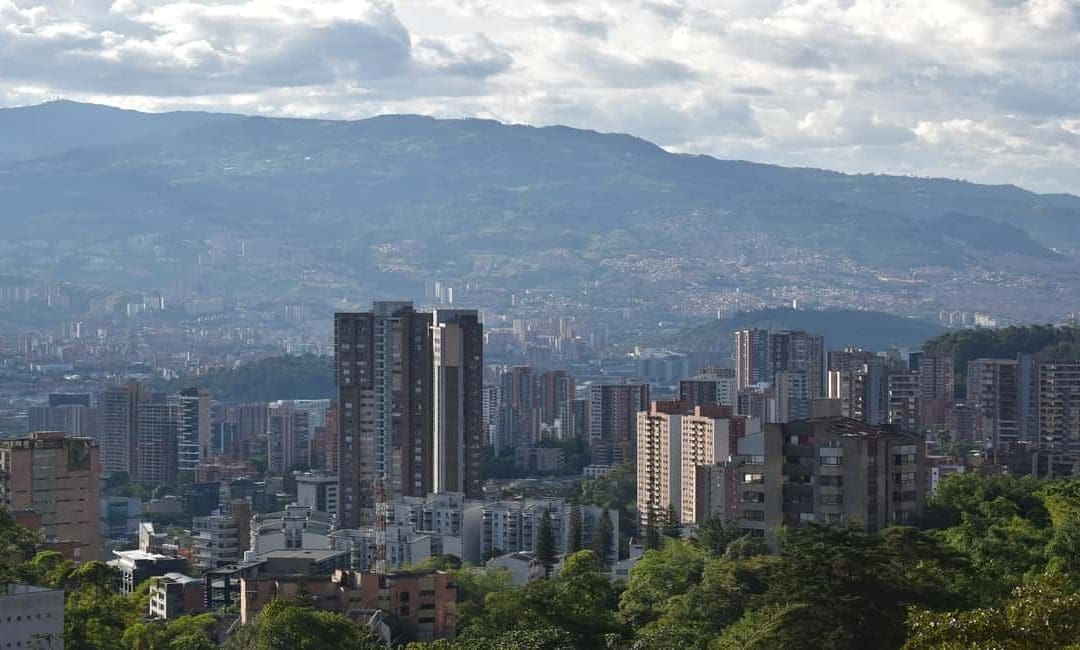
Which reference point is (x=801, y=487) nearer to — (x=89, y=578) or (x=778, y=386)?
(x=89, y=578)

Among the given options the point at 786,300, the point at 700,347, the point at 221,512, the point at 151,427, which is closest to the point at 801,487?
the point at 221,512

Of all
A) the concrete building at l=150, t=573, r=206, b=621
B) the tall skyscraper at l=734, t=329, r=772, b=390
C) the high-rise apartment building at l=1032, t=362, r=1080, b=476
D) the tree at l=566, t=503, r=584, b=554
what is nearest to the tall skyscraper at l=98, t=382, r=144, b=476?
the tall skyscraper at l=734, t=329, r=772, b=390

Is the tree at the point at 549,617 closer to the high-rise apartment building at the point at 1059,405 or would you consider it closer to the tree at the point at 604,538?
the tree at the point at 604,538

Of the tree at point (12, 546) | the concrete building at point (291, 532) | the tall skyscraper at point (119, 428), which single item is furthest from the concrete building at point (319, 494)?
the tree at point (12, 546)

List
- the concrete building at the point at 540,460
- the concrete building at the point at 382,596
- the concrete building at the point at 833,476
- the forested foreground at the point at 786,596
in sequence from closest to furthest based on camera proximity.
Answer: the forested foreground at the point at 786,596, the concrete building at the point at 833,476, the concrete building at the point at 382,596, the concrete building at the point at 540,460

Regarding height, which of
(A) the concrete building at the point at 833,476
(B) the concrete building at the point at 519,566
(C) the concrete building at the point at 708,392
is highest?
(A) the concrete building at the point at 833,476

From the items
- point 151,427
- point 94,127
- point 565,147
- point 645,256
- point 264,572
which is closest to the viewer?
point 264,572

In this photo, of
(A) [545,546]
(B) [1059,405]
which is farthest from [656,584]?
(B) [1059,405]
